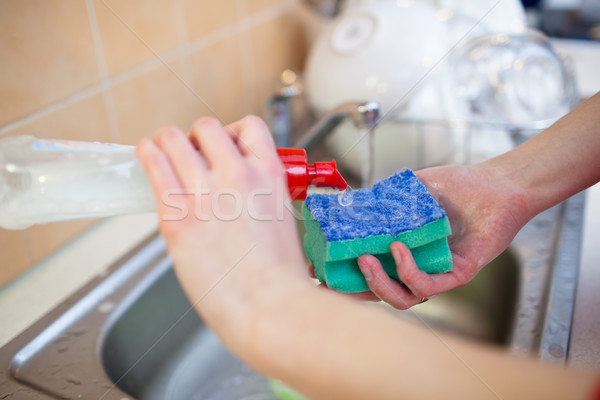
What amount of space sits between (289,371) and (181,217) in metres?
0.13

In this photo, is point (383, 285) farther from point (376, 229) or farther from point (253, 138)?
point (253, 138)

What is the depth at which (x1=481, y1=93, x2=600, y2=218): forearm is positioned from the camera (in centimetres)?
59

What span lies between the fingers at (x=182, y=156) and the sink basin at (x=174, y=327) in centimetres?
30

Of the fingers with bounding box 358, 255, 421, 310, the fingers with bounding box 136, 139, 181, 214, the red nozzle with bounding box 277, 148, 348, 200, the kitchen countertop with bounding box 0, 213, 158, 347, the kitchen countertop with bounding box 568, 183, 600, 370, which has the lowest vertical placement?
the kitchen countertop with bounding box 568, 183, 600, 370

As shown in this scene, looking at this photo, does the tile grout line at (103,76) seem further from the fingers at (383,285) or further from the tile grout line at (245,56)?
the fingers at (383,285)

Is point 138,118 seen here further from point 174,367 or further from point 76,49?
point 174,367

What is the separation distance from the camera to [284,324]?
332 mm

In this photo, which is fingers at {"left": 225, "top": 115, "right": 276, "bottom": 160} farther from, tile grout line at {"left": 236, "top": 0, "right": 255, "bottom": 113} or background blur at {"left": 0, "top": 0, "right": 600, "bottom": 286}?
tile grout line at {"left": 236, "top": 0, "right": 255, "bottom": 113}

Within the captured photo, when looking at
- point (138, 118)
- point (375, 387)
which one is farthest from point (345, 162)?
point (375, 387)

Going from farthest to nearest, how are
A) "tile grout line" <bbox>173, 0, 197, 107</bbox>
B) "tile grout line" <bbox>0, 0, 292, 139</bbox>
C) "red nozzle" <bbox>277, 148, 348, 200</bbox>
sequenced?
"tile grout line" <bbox>173, 0, 197, 107</bbox>, "tile grout line" <bbox>0, 0, 292, 139</bbox>, "red nozzle" <bbox>277, 148, 348, 200</bbox>

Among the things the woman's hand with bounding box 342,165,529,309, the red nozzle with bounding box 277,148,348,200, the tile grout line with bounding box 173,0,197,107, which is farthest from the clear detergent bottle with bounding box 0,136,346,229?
the tile grout line with bounding box 173,0,197,107

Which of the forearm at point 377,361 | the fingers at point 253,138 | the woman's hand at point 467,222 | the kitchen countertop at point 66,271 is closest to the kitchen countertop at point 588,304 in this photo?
the woman's hand at point 467,222

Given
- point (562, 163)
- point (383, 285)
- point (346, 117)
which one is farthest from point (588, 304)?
point (346, 117)

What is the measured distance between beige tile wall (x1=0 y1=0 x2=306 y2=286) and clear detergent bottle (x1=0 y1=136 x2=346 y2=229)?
183mm
